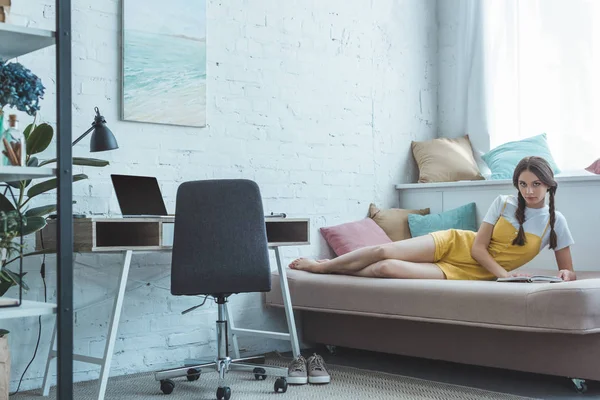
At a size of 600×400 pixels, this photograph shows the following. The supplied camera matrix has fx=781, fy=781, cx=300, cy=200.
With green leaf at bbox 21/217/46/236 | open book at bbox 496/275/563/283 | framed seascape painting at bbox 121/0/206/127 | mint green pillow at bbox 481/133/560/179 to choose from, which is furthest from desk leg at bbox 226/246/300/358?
mint green pillow at bbox 481/133/560/179

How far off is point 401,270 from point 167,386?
1320 mm

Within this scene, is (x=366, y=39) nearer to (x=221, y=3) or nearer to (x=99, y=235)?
(x=221, y=3)

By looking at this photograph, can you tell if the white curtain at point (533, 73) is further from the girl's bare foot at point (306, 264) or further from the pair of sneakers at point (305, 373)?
the pair of sneakers at point (305, 373)

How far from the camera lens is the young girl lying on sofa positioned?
390 cm

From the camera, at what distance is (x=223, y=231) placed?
331 cm

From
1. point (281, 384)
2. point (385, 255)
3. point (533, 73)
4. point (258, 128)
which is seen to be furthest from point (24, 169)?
point (533, 73)

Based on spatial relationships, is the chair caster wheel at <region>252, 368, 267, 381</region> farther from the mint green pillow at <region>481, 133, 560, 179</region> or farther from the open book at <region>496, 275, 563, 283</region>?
the mint green pillow at <region>481, 133, 560, 179</region>

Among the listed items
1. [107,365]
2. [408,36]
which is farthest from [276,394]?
[408,36]

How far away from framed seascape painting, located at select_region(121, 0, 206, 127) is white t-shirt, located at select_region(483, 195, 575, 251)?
63.6 inches

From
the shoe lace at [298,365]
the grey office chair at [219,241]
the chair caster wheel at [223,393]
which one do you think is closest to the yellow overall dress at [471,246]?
the shoe lace at [298,365]

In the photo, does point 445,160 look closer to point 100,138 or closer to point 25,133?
point 100,138

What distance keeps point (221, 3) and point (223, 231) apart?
1.56 meters

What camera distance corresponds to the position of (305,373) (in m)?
3.68

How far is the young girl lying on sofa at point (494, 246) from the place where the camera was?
12.8 feet
